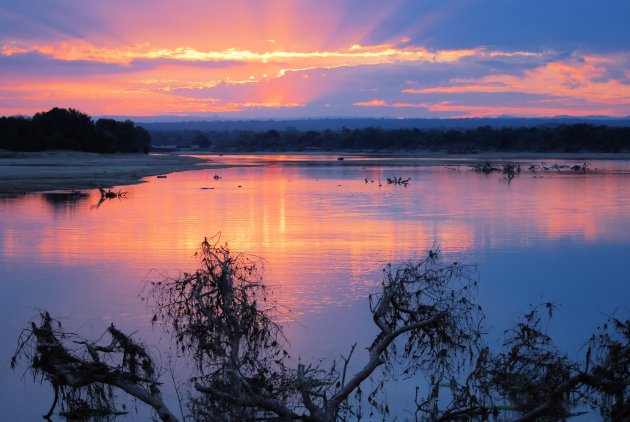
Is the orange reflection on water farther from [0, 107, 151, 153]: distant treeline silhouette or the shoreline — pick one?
[0, 107, 151, 153]: distant treeline silhouette

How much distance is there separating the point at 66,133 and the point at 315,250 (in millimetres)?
51854

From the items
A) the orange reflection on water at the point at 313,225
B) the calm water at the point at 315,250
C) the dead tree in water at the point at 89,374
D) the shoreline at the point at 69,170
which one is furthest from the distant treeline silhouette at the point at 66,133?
the dead tree in water at the point at 89,374

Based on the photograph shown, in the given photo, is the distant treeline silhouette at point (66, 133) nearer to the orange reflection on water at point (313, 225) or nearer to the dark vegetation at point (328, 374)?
the orange reflection on water at point (313, 225)

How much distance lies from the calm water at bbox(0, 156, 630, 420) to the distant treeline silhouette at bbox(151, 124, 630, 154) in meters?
63.3

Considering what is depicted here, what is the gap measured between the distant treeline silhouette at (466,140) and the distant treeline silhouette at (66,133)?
44118mm

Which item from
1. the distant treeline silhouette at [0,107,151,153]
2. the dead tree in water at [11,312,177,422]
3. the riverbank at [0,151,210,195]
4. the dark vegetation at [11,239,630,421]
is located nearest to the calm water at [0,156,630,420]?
the dead tree in water at [11,312,177,422]

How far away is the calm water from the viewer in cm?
1104

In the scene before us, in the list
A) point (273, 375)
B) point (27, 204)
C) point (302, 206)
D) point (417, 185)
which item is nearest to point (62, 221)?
point (27, 204)

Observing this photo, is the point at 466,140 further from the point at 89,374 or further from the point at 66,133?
the point at 89,374

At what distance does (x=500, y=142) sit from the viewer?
102m

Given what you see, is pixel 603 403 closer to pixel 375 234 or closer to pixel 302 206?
pixel 375 234

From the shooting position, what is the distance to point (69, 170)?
45375mm

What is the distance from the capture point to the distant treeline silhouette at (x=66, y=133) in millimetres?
59438

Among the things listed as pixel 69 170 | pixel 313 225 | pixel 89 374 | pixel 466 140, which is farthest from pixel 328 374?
pixel 466 140
